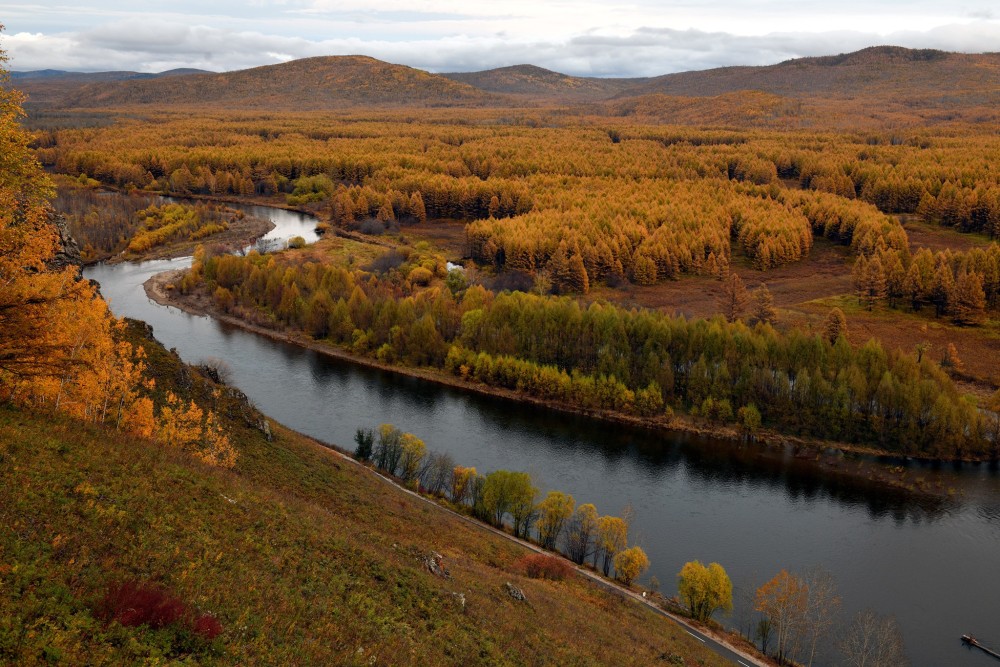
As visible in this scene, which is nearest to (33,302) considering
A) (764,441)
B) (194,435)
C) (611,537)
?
(194,435)

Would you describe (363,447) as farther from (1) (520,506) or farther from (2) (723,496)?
(2) (723,496)

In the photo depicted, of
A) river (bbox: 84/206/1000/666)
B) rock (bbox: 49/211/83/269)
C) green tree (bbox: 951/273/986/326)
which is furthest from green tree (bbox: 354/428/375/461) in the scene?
green tree (bbox: 951/273/986/326)

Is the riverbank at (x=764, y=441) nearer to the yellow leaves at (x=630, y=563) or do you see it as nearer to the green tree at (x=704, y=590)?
the yellow leaves at (x=630, y=563)

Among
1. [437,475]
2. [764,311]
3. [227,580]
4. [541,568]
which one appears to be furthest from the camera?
[764,311]

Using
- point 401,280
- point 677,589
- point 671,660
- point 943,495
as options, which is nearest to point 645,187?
point 401,280

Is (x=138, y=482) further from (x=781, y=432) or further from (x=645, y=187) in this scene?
(x=645, y=187)

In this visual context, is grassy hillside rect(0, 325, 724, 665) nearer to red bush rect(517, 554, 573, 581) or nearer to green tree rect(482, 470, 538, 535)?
red bush rect(517, 554, 573, 581)

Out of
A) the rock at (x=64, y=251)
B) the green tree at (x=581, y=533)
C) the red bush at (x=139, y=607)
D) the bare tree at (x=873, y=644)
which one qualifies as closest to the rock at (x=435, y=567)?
the red bush at (x=139, y=607)
